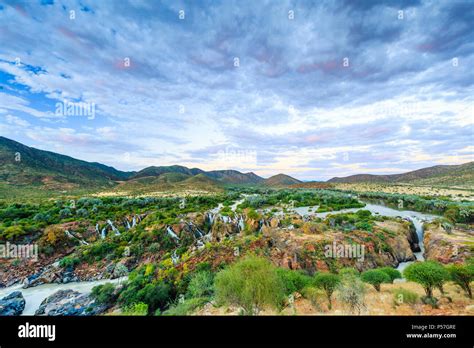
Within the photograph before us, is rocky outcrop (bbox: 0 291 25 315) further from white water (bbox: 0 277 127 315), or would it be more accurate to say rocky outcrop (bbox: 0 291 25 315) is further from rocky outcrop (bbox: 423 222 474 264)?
rocky outcrop (bbox: 423 222 474 264)

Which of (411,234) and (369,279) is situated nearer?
(369,279)

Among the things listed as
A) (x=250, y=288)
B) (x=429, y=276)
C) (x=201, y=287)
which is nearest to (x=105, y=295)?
(x=201, y=287)

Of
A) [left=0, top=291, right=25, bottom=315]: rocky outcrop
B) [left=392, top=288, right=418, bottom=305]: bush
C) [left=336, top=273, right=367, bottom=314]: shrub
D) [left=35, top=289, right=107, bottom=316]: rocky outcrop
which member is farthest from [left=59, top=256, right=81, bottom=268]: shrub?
[left=392, top=288, right=418, bottom=305]: bush

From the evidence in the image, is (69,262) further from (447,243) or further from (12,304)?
(447,243)

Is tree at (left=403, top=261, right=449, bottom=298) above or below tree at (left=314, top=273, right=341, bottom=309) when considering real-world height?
above
